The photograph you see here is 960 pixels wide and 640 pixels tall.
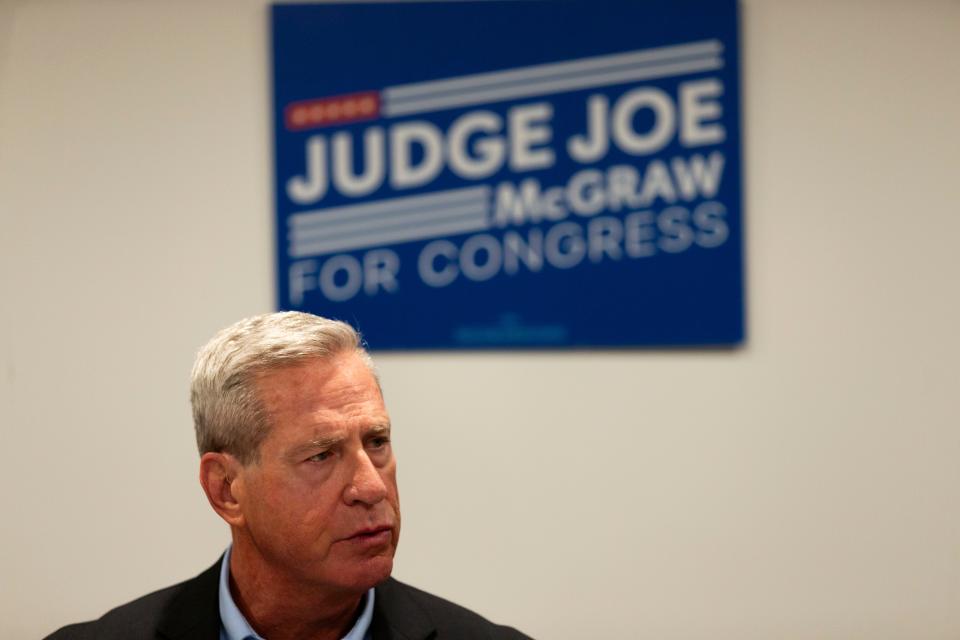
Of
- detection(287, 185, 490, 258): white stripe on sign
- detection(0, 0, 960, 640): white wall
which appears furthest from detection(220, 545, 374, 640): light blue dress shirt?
detection(287, 185, 490, 258): white stripe on sign

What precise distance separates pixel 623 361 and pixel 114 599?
1395 mm

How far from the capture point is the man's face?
158 cm

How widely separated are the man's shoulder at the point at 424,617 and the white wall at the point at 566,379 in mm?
1132

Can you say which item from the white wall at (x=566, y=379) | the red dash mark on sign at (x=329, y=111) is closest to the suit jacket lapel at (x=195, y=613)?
Result: the white wall at (x=566, y=379)

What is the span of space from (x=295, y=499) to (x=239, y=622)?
21 centimetres

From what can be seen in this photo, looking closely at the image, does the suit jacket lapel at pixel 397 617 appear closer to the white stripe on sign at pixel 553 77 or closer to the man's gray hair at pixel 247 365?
the man's gray hair at pixel 247 365

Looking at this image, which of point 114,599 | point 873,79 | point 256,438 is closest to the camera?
point 256,438

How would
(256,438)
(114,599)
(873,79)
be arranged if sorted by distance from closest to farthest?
(256,438) < (873,79) < (114,599)

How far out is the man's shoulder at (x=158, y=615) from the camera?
165 cm

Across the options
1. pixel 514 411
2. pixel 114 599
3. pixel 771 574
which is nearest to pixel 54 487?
pixel 114 599

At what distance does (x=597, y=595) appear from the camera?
2.84 m

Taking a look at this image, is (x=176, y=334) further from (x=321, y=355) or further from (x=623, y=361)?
(x=321, y=355)

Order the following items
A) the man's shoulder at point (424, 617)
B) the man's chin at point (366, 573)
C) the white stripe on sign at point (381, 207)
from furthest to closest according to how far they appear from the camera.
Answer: the white stripe on sign at point (381, 207) < the man's shoulder at point (424, 617) < the man's chin at point (366, 573)

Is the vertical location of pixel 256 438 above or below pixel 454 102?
below
